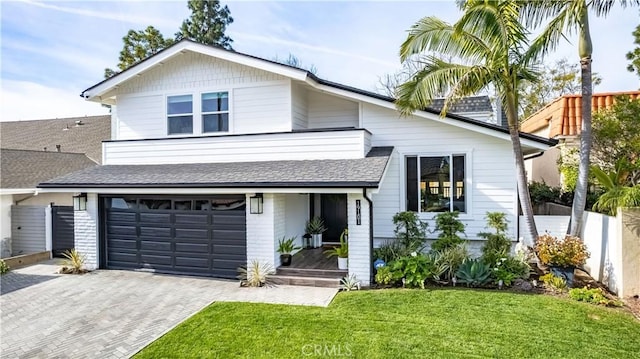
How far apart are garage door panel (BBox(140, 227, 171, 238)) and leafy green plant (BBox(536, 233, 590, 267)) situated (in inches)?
388

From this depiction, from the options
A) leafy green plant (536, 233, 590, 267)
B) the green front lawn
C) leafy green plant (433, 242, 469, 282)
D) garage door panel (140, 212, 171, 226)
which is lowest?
the green front lawn

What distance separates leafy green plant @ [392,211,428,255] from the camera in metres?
9.98

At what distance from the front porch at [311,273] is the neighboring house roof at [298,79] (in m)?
5.03

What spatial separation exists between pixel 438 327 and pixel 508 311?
5.51 feet

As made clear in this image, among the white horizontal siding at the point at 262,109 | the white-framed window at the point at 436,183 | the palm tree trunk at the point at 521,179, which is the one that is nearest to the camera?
the palm tree trunk at the point at 521,179

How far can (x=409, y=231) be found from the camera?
10.1 meters

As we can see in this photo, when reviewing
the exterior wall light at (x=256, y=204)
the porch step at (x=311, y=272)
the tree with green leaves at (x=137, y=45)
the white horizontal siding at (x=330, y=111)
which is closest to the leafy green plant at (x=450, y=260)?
the porch step at (x=311, y=272)

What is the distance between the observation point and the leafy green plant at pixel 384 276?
8539 mm

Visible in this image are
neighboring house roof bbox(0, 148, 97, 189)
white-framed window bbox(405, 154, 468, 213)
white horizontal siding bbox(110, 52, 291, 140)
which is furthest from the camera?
neighboring house roof bbox(0, 148, 97, 189)

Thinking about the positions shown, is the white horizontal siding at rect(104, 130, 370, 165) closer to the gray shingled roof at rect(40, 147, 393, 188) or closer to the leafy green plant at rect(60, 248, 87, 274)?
the gray shingled roof at rect(40, 147, 393, 188)

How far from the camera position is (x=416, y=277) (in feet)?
27.5

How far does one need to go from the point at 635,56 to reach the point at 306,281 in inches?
542

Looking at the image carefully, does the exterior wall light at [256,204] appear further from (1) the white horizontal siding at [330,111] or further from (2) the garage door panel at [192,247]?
(1) the white horizontal siding at [330,111]

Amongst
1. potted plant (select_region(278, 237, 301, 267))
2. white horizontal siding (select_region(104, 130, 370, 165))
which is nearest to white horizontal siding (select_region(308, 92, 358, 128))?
white horizontal siding (select_region(104, 130, 370, 165))
